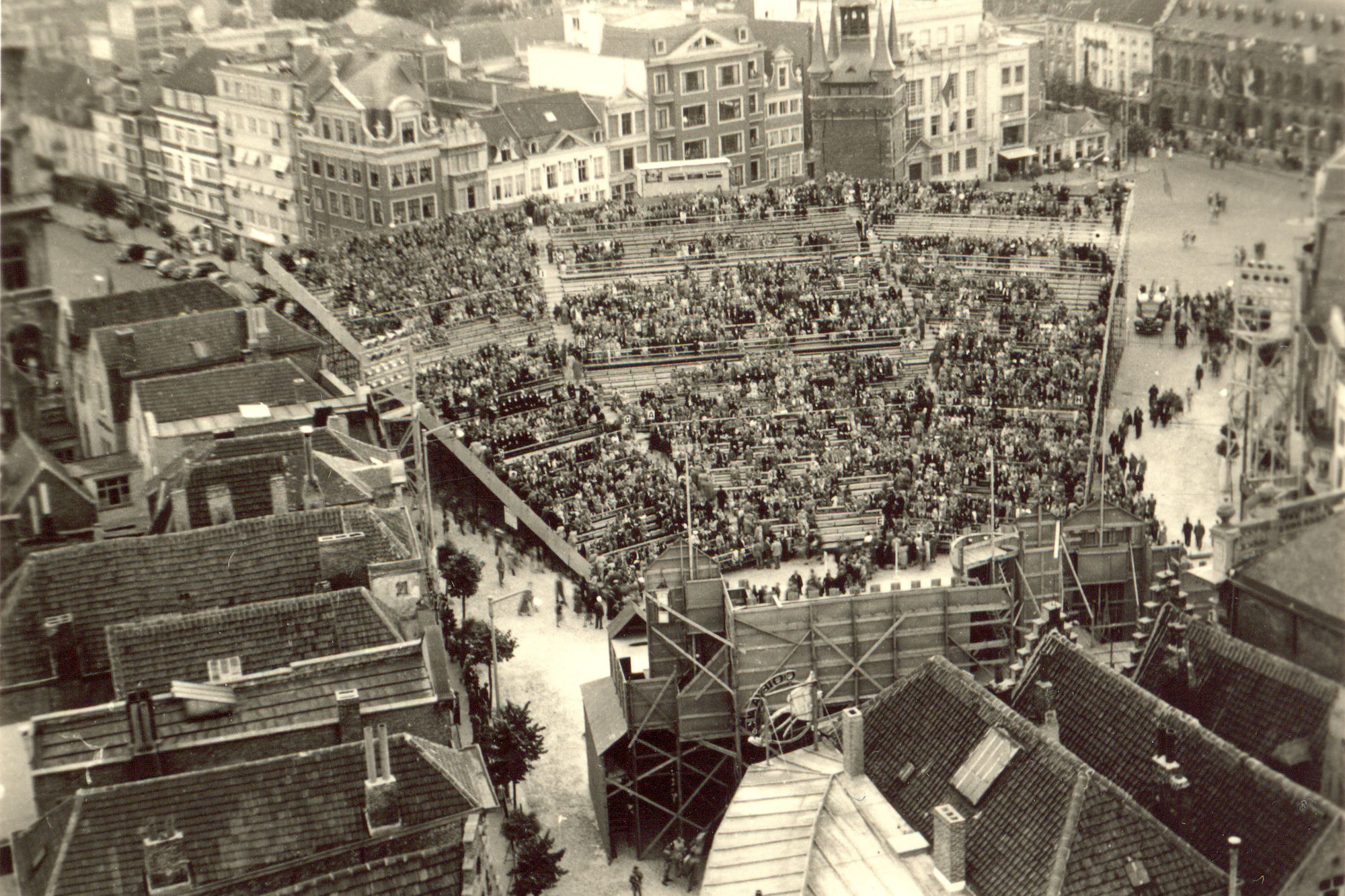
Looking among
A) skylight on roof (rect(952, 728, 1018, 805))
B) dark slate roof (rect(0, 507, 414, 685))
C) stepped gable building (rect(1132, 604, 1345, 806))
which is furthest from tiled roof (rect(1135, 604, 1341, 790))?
dark slate roof (rect(0, 507, 414, 685))

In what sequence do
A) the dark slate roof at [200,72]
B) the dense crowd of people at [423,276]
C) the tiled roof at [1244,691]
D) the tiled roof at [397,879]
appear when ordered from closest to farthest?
the tiled roof at [397,879] < the tiled roof at [1244,691] < the dense crowd of people at [423,276] < the dark slate roof at [200,72]

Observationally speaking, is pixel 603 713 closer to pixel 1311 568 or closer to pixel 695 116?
pixel 1311 568

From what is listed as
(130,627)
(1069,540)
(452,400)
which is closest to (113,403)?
(452,400)

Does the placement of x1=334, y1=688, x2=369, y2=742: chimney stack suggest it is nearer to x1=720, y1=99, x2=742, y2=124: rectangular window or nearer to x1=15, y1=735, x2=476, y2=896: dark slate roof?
x1=15, y1=735, x2=476, y2=896: dark slate roof

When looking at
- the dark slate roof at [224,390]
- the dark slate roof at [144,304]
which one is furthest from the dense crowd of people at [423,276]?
the dark slate roof at [224,390]

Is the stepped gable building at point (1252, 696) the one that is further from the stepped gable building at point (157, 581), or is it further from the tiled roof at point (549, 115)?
the tiled roof at point (549, 115)

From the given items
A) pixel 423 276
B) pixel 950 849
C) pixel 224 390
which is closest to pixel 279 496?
pixel 224 390
